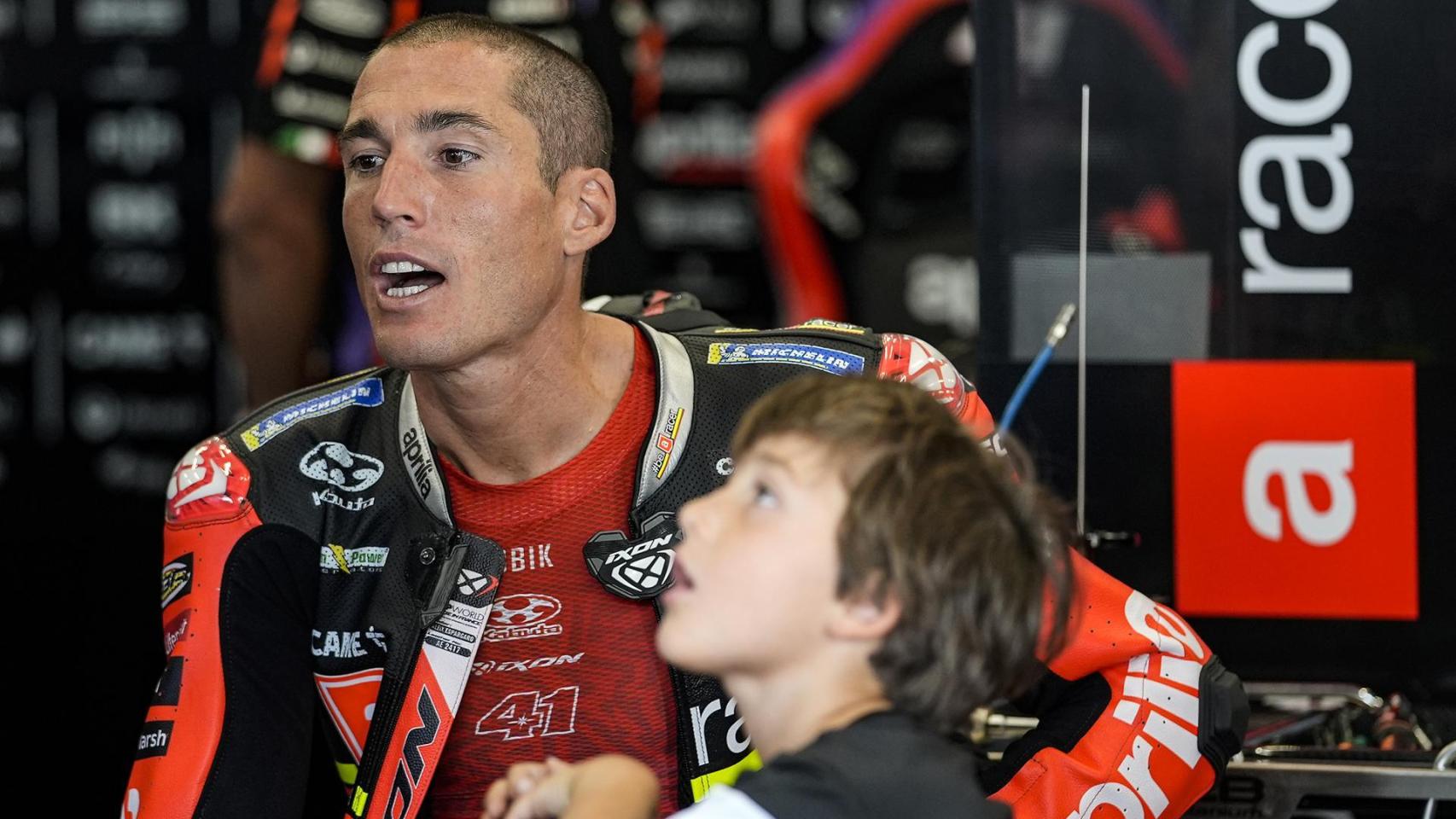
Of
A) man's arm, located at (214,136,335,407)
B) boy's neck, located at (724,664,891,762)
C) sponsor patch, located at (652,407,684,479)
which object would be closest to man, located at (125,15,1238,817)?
sponsor patch, located at (652,407,684,479)

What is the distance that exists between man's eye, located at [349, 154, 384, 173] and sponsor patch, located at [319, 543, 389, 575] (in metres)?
0.37

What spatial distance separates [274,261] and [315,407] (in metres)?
1.99

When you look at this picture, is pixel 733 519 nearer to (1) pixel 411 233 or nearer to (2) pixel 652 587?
(2) pixel 652 587

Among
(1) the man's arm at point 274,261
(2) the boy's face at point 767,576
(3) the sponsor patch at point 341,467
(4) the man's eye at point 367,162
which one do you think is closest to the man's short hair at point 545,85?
(4) the man's eye at point 367,162

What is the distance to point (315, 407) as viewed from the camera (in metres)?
1.94

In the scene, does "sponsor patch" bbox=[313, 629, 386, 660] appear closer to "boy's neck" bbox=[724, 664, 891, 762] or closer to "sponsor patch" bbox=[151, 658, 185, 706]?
"sponsor patch" bbox=[151, 658, 185, 706]

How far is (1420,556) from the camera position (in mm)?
2043

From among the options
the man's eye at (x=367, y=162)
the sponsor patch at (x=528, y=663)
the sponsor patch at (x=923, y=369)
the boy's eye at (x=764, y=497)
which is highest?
the man's eye at (x=367, y=162)

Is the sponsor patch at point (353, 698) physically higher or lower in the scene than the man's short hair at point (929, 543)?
lower

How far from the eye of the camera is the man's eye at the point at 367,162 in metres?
1.84

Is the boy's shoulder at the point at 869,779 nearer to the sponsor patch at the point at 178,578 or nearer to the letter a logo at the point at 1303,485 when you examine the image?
the sponsor patch at the point at 178,578

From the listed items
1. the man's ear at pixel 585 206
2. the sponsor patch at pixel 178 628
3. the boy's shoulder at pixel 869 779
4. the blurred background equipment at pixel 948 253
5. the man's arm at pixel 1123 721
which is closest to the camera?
the boy's shoulder at pixel 869 779

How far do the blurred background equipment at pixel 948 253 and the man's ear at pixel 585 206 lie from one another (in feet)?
1.50

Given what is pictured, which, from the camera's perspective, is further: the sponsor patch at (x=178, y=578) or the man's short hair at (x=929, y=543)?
the sponsor patch at (x=178, y=578)
